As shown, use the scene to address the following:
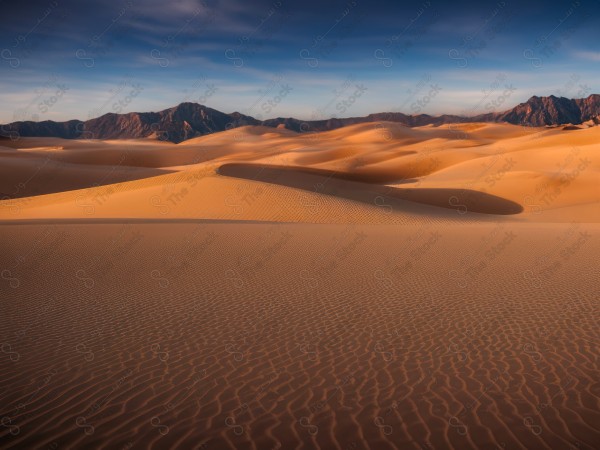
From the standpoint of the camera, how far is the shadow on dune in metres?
32.2

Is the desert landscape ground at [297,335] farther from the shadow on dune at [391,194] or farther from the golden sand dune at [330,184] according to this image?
the shadow on dune at [391,194]

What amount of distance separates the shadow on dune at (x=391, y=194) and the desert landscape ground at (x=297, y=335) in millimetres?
9343

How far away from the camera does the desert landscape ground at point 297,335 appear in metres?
4.99

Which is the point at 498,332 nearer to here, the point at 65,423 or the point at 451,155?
the point at 65,423

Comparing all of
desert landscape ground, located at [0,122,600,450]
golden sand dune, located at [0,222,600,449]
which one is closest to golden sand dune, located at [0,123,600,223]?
desert landscape ground, located at [0,122,600,450]

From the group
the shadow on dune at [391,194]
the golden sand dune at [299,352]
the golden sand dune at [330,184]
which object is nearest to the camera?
the golden sand dune at [299,352]

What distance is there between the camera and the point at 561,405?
5.32 metres

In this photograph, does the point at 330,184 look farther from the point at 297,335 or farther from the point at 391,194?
the point at 297,335

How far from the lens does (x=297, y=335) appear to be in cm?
796

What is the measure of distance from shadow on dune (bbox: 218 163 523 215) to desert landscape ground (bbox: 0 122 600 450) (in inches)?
368

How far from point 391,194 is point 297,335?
93.8ft

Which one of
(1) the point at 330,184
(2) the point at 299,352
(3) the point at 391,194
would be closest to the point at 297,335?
(2) the point at 299,352

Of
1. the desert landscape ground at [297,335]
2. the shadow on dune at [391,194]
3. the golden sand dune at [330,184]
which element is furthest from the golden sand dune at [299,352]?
the shadow on dune at [391,194]

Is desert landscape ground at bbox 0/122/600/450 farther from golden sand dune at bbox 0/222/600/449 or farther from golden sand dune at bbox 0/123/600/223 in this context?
golden sand dune at bbox 0/123/600/223
